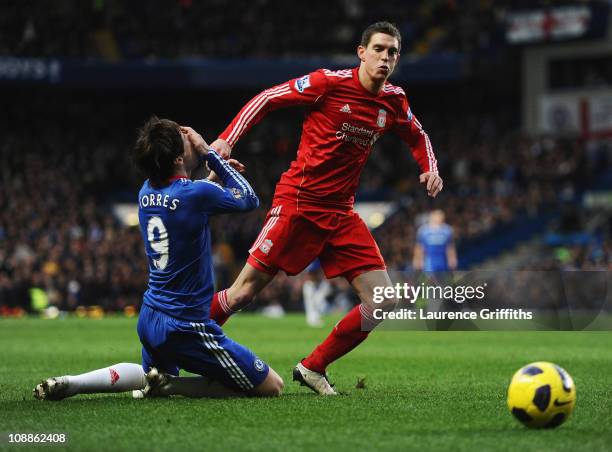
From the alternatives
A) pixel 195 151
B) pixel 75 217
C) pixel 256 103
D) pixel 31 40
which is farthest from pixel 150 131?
pixel 31 40

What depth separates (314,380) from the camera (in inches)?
317

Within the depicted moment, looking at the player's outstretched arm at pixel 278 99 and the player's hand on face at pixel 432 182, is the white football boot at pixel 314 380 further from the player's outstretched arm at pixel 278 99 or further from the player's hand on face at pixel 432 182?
the player's outstretched arm at pixel 278 99

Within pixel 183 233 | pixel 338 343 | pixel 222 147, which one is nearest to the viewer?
pixel 183 233

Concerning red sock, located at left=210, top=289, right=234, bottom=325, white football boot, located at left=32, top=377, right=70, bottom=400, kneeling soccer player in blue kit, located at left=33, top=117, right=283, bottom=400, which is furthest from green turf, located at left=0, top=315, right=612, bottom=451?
red sock, located at left=210, top=289, right=234, bottom=325

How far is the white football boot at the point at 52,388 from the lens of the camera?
23.8 ft

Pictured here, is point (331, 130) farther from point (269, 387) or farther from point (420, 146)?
point (269, 387)

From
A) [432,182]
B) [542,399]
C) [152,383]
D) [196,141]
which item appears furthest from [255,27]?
[542,399]

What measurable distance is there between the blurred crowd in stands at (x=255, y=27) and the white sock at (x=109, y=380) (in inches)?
1121

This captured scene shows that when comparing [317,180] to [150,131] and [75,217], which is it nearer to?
[150,131]

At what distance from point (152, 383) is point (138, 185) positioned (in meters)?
28.6

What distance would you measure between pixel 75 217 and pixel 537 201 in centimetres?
1312

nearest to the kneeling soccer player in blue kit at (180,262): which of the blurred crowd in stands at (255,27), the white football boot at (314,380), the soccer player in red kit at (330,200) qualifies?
the white football boot at (314,380)

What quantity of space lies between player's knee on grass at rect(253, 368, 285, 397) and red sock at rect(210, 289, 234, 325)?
2.19 feet

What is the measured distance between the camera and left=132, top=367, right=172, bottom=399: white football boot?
24.4 ft
